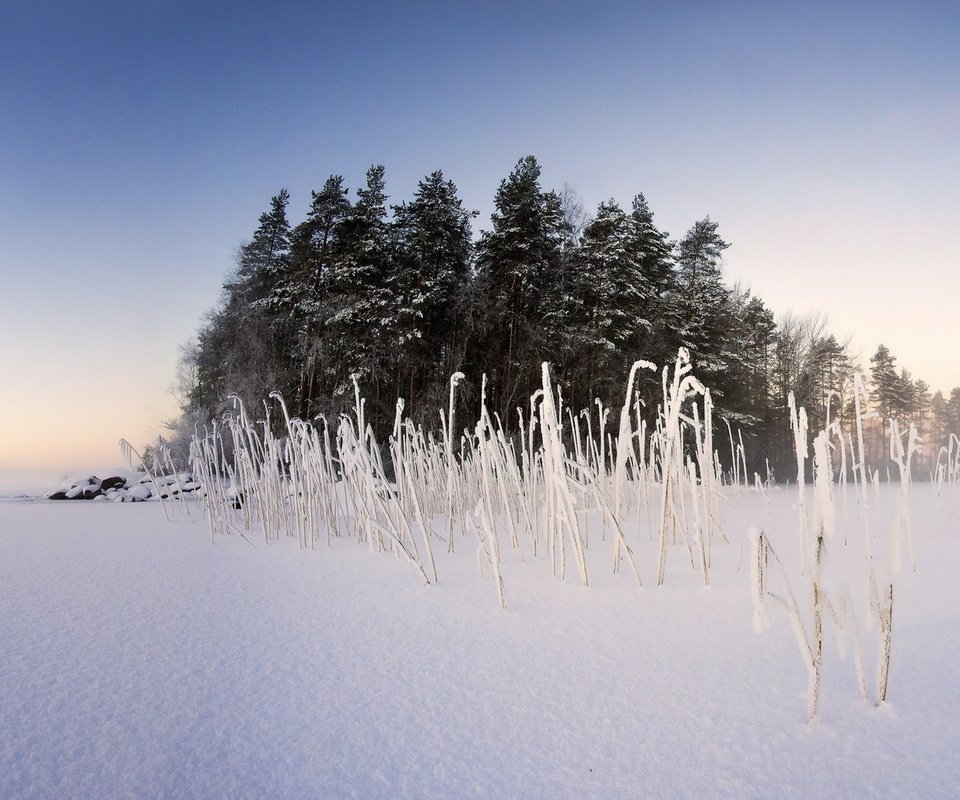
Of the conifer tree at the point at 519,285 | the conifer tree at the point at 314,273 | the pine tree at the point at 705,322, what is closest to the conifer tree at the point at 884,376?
the pine tree at the point at 705,322

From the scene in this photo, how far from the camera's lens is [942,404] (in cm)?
3672

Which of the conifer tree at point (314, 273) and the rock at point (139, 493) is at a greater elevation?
the conifer tree at point (314, 273)

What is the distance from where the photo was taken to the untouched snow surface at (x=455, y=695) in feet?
2.31

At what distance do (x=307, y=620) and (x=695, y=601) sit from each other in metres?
1.07

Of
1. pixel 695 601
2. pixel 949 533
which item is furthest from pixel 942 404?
pixel 695 601

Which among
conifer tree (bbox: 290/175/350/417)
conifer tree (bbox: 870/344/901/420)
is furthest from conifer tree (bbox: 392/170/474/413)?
conifer tree (bbox: 870/344/901/420)

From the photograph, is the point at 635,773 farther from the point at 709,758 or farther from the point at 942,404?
the point at 942,404

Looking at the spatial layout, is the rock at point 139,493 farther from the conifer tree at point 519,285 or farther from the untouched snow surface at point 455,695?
the conifer tree at point 519,285

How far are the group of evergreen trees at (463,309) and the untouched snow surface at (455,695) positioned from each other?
33.2ft

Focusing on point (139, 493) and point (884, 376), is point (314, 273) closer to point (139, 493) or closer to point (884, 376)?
point (139, 493)

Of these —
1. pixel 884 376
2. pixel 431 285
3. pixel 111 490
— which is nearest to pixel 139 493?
pixel 111 490

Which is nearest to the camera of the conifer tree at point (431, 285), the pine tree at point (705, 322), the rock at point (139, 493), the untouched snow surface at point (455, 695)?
the untouched snow surface at point (455, 695)

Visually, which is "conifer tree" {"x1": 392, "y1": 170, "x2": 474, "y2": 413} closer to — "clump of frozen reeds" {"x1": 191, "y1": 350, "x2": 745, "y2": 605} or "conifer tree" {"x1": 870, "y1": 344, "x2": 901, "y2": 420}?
"clump of frozen reeds" {"x1": 191, "y1": 350, "x2": 745, "y2": 605}

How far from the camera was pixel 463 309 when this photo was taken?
12.4m
